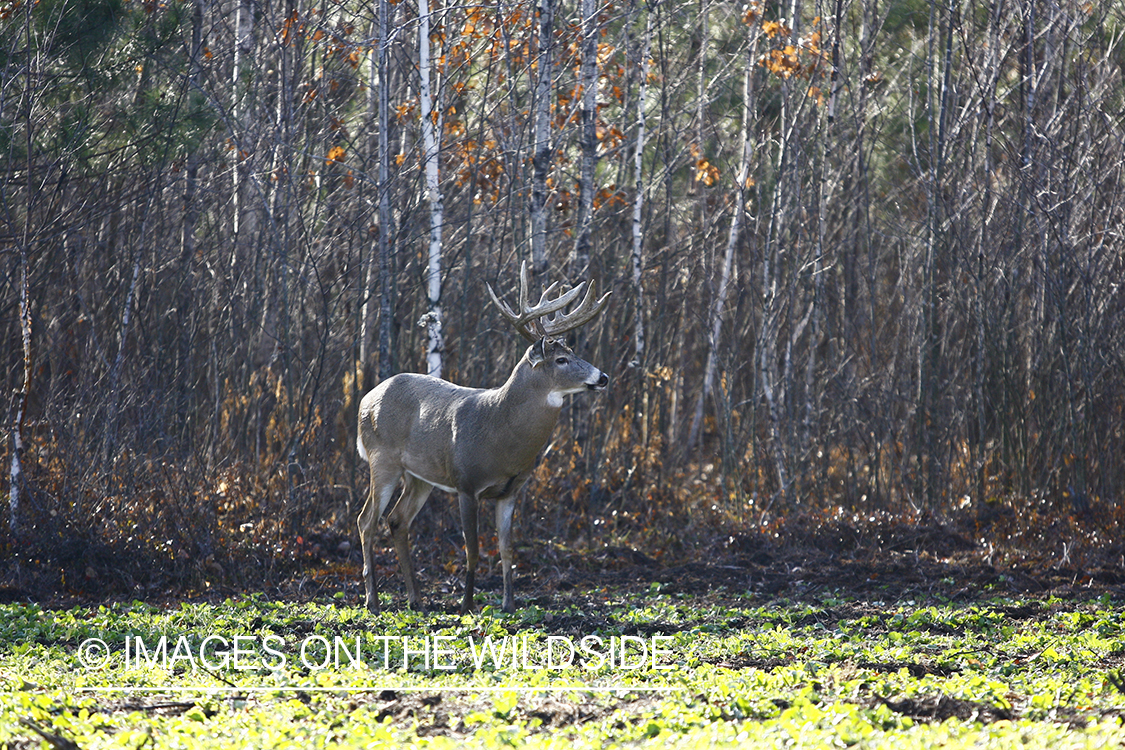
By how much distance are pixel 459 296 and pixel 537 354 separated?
5.34 meters

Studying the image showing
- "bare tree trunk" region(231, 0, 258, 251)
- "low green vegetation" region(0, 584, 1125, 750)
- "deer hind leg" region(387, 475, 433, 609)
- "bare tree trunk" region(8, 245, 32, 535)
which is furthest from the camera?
"bare tree trunk" region(231, 0, 258, 251)

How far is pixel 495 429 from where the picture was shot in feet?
25.5

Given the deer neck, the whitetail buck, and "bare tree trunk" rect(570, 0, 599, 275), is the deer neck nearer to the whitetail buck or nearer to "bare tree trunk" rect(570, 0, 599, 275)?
the whitetail buck

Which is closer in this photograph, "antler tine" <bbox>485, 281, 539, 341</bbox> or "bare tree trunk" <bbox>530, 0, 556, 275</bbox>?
"antler tine" <bbox>485, 281, 539, 341</bbox>

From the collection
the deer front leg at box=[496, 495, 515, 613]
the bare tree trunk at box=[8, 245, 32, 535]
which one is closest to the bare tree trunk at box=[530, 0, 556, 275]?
the deer front leg at box=[496, 495, 515, 613]

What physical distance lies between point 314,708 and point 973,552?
6.51m

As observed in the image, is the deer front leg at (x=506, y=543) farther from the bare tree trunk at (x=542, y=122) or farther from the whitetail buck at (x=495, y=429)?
the bare tree trunk at (x=542, y=122)

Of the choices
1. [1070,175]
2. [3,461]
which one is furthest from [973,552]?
[3,461]

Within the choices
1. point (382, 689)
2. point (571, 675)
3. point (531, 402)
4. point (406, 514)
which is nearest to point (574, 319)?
point (531, 402)

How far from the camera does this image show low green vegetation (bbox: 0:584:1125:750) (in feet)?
14.7

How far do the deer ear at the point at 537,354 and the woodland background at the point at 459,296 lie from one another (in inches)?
99.6

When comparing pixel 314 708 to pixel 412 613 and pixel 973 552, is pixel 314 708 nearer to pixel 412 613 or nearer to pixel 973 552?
pixel 412 613

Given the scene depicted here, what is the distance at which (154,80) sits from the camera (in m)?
11.0

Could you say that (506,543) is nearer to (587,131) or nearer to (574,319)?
(574,319)
